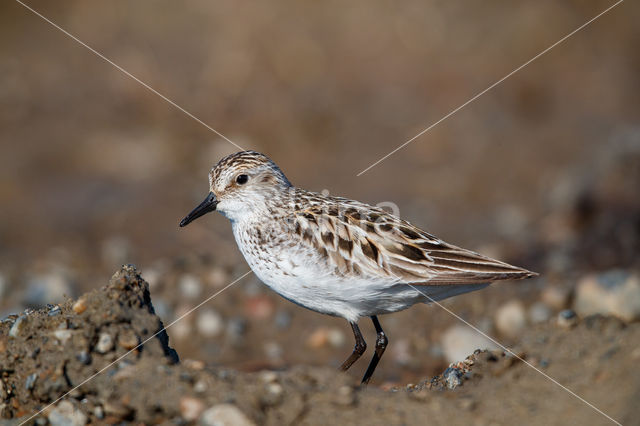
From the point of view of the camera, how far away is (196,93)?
11883 millimetres

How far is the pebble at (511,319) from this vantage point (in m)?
7.22

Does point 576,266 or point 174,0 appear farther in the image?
point 174,0

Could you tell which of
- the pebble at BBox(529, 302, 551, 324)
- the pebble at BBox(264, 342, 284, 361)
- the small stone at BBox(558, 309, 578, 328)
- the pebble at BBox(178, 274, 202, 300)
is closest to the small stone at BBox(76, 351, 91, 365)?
the small stone at BBox(558, 309, 578, 328)

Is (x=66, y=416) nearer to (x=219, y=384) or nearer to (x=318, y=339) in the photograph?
(x=219, y=384)

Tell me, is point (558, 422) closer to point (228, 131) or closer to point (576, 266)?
point (576, 266)

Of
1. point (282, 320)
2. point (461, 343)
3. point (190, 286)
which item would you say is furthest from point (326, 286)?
point (190, 286)

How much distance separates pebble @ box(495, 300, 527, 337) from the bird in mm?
2325

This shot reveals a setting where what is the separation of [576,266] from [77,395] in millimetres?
6185

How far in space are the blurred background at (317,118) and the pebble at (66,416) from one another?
16.5 feet

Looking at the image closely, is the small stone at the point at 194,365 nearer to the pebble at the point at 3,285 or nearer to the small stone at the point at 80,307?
the small stone at the point at 80,307

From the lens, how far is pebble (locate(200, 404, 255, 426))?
141 inches

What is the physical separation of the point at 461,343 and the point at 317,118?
19.7ft

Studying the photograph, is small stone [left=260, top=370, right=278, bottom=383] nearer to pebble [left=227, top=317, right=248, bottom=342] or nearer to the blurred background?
pebble [left=227, top=317, right=248, bottom=342]

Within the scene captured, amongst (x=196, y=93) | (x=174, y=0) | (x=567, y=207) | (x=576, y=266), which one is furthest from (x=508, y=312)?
(x=174, y=0)
